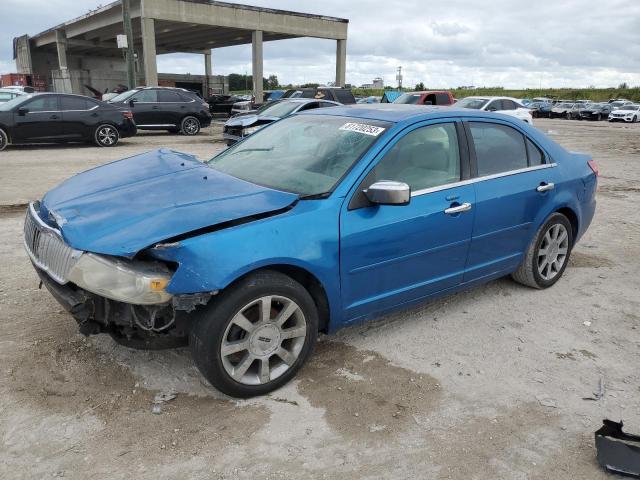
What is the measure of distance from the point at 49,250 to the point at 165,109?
16.0m

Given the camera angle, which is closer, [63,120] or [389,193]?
[389,193]

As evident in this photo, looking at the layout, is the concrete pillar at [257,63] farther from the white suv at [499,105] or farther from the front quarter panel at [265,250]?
the front quarter panel at [265,250]

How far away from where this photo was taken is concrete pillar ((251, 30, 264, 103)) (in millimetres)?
31328

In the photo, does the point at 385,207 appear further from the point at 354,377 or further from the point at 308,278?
the point at 354,377

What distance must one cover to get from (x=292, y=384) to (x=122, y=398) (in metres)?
0.98

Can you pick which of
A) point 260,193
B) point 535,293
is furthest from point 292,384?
point 535,293

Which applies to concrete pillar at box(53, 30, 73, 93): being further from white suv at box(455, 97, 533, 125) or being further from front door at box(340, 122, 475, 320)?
front door at box(340, 122, 475, 320)

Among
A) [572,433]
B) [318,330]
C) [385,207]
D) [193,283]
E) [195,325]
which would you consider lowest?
[572,433]

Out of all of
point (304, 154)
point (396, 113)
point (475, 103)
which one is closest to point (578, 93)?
point (475, 103)

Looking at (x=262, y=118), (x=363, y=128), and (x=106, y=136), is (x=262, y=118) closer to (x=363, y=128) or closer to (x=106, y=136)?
(x=106, y=136)

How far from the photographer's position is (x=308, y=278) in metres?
3.16

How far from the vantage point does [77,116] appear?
14.0 m

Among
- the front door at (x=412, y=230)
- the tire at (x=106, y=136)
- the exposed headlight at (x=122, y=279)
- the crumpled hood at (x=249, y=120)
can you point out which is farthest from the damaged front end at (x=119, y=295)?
the tire at (x=106, y=136)

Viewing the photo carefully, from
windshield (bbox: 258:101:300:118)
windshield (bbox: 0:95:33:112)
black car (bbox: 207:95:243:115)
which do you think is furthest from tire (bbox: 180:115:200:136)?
black car (bbox: 207:95:243:115)
